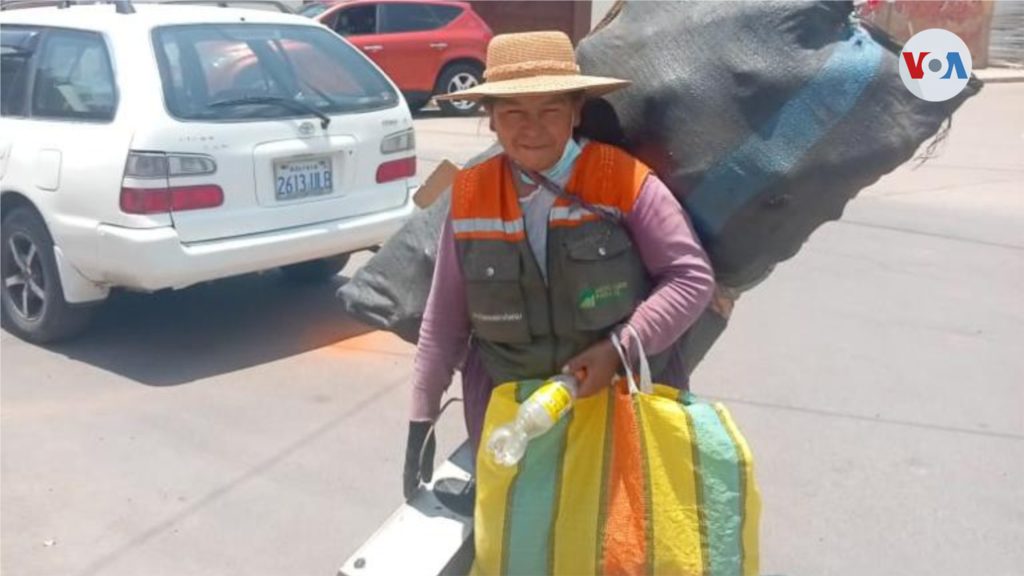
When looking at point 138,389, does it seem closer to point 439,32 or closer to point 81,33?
point 81,33

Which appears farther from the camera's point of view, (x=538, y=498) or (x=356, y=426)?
(x=356, y=426)

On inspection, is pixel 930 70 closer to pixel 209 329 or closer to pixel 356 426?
pixel 356 426

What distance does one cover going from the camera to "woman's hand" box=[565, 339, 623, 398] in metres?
2.26

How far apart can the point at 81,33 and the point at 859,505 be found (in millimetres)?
4078

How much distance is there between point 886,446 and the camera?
458 centimetres

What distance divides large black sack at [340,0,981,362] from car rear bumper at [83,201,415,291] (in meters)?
3.27

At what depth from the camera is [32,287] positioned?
581cm

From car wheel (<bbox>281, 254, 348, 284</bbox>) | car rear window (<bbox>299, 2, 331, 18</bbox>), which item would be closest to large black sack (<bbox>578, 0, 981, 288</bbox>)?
car wheel (<bbox>281, 254, 348, 284</bbox>)

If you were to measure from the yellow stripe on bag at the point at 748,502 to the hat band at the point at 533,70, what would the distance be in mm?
683

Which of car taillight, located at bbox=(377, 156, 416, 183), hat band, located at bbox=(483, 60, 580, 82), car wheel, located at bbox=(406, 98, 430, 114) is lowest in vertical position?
car wheel, located at bbox=(406, 98, 430, 114)

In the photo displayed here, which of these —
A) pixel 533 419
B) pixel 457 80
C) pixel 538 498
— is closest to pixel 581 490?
pixel 538 498

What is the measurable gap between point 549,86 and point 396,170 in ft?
13.6

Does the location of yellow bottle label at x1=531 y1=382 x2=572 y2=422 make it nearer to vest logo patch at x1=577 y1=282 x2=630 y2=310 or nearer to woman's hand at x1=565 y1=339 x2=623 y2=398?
woman's hand at x1=565 y1=339 x2=623 y2=398

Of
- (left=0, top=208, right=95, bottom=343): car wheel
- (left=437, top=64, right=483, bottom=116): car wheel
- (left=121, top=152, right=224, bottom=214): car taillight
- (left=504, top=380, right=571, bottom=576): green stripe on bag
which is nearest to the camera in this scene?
(left=504, top=380, right=571, bottom=576): green stripe on bag
